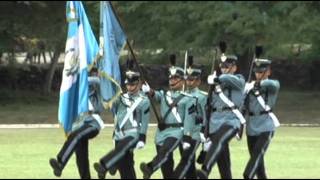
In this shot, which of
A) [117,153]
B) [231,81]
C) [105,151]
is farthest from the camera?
[105,151]

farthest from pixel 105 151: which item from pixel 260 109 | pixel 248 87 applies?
pixel 260 109

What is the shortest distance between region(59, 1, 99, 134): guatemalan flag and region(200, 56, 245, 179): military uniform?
1874mm

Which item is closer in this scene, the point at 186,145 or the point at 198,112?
the point at 186,145

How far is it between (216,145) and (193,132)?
1.59 feet

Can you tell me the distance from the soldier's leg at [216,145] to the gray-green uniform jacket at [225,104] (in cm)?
10

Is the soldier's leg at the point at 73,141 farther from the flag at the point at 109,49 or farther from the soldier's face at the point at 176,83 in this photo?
the soldier's face at the point at 176,83

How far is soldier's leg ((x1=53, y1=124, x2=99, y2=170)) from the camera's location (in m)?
11.7

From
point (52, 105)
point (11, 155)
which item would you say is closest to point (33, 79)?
point (52, 105)

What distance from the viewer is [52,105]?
3466 centimetres

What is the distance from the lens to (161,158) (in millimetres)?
11484

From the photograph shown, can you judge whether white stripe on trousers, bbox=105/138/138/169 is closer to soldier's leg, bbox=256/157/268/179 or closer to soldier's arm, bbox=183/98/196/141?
soldier's arm, bbox=183/98/196/141

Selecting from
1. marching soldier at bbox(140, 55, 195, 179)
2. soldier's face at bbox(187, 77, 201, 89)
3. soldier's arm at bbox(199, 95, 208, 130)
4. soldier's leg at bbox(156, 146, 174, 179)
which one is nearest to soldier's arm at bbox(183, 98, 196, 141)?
marching soldier at bbox(140, 55, 195, 179)

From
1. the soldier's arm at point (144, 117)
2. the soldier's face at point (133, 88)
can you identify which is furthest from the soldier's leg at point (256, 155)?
the soldier's face at point (133, 88)

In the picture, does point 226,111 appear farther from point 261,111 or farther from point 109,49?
point 109,49
